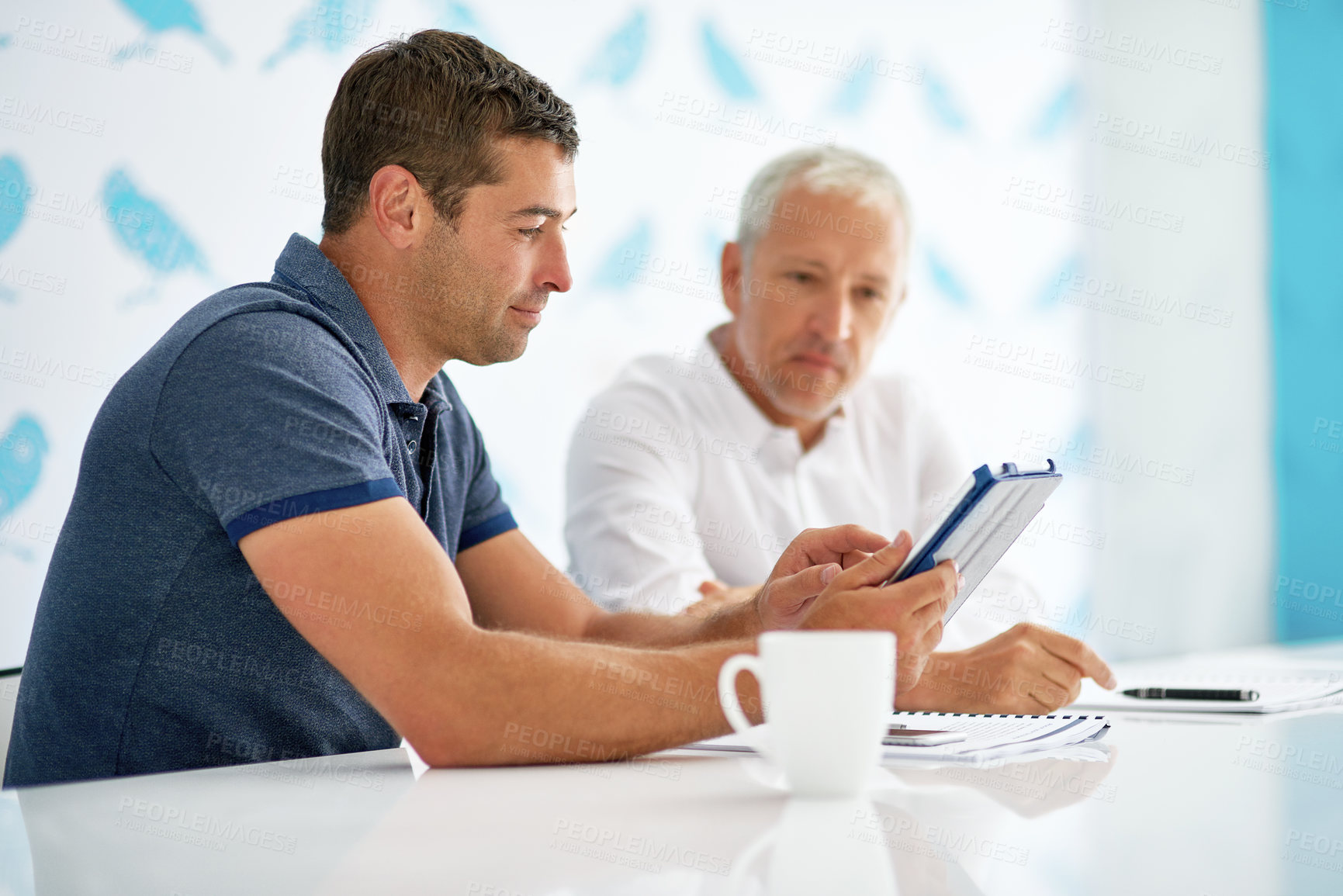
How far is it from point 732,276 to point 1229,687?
112cm

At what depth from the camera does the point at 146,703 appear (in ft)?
3.25

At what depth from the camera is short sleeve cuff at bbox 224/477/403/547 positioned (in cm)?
85

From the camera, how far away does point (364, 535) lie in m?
0.84

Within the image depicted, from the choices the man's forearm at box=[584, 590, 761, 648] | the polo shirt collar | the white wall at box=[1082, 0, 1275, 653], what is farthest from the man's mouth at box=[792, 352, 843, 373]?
the white wall at box=[1082, 0, 1275, 653]

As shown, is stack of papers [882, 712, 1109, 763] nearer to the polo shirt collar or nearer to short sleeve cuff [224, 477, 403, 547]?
short sleeve cuff [224, 477, 403, 547]

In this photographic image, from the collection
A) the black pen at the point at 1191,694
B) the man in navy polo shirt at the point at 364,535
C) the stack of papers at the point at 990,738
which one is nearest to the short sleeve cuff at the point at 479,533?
the man in navy polo shirt at the point at 364,535

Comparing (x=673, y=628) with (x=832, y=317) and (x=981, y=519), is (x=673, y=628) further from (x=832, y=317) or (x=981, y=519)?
(x=832, y=317)

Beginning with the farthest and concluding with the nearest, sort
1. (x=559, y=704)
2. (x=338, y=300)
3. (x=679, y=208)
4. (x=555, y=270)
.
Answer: (x=679, y=208)
(x=555, y=270)
(x=338, y=300)
(x=559, y=704)

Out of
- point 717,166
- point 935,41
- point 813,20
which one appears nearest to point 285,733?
point 717,166

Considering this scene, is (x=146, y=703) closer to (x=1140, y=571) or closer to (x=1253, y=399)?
(x=1140, y=571)

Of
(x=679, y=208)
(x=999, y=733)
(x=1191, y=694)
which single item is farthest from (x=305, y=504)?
(x=679, y=208)

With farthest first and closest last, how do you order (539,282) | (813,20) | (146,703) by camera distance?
(813,20)
(539,282)
(146,703)

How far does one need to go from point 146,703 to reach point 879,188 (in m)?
1.42

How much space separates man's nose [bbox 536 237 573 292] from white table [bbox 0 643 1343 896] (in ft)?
2.09
